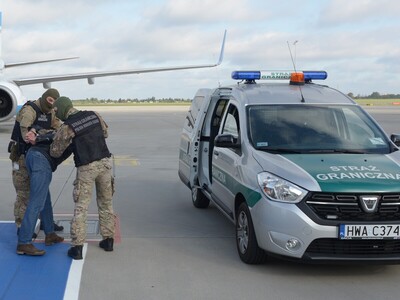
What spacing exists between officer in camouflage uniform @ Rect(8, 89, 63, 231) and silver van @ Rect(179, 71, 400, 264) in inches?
76.2

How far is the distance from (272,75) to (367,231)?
3209mm

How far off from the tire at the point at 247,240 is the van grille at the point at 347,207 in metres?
0.75

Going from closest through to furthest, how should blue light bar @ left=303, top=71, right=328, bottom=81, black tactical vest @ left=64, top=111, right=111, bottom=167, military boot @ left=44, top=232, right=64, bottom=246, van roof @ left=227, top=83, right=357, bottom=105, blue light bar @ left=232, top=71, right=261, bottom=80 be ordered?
black tactical vest @ left=64, top=111, right=111, bottom=167
military boot @ left=44, top=232, right=64, bottom=246
van roof @ left=227, top=83, right=357, bottom=105
blue light bar @ left=232, top=71, right=261, bottom=80
blue light bar @ left=303, top=71, right=328, bottom=81

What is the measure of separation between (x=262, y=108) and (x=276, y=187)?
60.2 inches

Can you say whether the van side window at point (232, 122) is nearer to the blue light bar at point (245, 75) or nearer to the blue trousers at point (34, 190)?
the blue light bar at point (245, 75)

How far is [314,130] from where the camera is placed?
239 inches

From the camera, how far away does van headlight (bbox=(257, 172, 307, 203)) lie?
16.1 feet

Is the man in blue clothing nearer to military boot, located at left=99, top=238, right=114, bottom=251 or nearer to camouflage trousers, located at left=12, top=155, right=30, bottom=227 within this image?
camouflage trousers, located at left=12, top=155, right=30, bottom=227

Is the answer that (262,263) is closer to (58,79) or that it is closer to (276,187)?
(276,187)

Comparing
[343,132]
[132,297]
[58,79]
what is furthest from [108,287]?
[58,79]

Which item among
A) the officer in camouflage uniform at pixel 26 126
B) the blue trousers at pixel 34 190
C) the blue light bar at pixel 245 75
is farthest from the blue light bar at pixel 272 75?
the blue trousers at pixel 34 190

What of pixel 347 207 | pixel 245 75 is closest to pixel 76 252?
pixel 347 207

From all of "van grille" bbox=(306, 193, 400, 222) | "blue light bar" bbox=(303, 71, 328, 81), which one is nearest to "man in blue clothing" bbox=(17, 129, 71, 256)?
"van grille" bbox=(306, 193, 400, 222)

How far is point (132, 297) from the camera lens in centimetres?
455
